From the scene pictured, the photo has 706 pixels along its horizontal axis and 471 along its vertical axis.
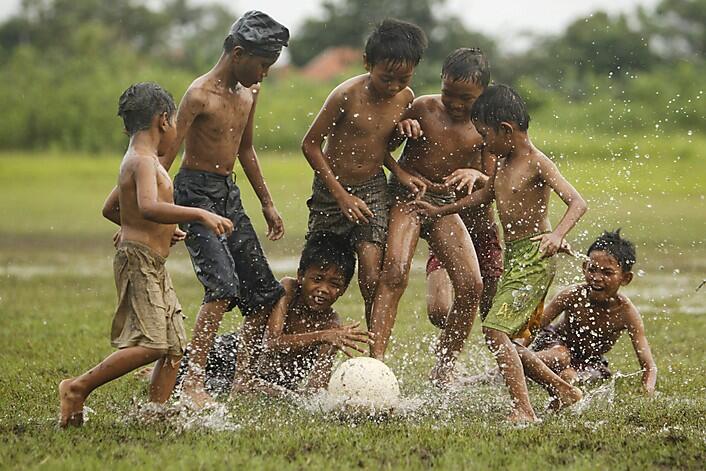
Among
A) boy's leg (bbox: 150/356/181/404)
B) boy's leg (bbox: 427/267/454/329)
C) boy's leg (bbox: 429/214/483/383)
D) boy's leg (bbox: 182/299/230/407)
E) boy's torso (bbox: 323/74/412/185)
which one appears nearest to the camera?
boy's leg (bbox: 150/356/181/404)

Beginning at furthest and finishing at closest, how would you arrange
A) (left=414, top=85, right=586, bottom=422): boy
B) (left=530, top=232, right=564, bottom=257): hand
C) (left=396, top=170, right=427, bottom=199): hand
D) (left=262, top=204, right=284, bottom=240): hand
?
1. (left=262, top=204, right=284, bottom=240): hand
2. (left=396, top=170, right=427, bottom=199): hand
3. (left=414, top=85, right=586, bottom=422): boy
4. (left=530, top=232, right=564, bottom=257): hand

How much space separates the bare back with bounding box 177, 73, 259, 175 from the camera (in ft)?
20.9

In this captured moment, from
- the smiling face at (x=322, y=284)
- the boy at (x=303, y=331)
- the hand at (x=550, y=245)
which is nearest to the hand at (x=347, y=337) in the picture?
the boy at (x=303, y=331)

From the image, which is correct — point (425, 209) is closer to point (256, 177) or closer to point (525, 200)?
point (525, 200)

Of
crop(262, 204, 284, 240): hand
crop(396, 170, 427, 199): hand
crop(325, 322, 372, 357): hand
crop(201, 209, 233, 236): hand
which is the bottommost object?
crop(325, 322, 372, 357): hand

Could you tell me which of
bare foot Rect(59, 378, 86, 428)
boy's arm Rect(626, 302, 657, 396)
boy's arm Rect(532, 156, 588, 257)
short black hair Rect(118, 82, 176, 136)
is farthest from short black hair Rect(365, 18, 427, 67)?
bare foot Rect(59, 378, 86, 428)

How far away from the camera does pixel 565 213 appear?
19.2ft

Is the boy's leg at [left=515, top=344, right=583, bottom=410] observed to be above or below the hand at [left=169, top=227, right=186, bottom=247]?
below

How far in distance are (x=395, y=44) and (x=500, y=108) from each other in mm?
686

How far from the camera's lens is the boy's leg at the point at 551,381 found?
610 cm

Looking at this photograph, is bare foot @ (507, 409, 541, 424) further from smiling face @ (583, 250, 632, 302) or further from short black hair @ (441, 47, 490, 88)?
short black hair @ (441, 47, 490, 88)

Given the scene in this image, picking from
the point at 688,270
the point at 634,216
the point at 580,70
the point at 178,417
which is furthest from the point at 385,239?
the point at 580,70

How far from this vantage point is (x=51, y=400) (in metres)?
6.21

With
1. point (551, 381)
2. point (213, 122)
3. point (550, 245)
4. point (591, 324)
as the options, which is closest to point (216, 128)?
point (213, 122)
